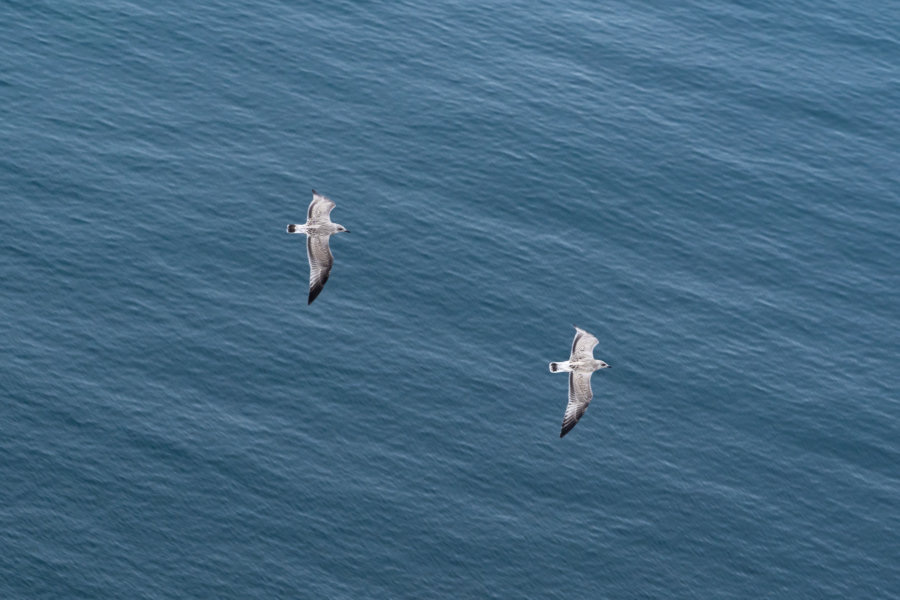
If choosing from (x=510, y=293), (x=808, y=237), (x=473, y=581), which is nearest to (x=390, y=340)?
(x=510, y=293)

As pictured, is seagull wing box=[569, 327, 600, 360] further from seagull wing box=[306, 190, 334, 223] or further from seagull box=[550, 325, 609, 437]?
seagull wing box=[306, 190, 334, 223]

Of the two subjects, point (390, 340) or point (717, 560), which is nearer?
point (717, 560)

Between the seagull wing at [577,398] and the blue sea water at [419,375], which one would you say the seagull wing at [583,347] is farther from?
the blue sea water at [419,375]

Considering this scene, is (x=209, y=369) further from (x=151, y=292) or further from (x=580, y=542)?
(x=580, y=542)

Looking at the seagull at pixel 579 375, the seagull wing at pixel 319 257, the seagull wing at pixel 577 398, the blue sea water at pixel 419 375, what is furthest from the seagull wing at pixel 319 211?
the blue sea water at pixel 419 375

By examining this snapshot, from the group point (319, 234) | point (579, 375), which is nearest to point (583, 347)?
point (579, 375)

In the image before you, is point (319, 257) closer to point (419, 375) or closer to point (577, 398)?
point (577, 398)
